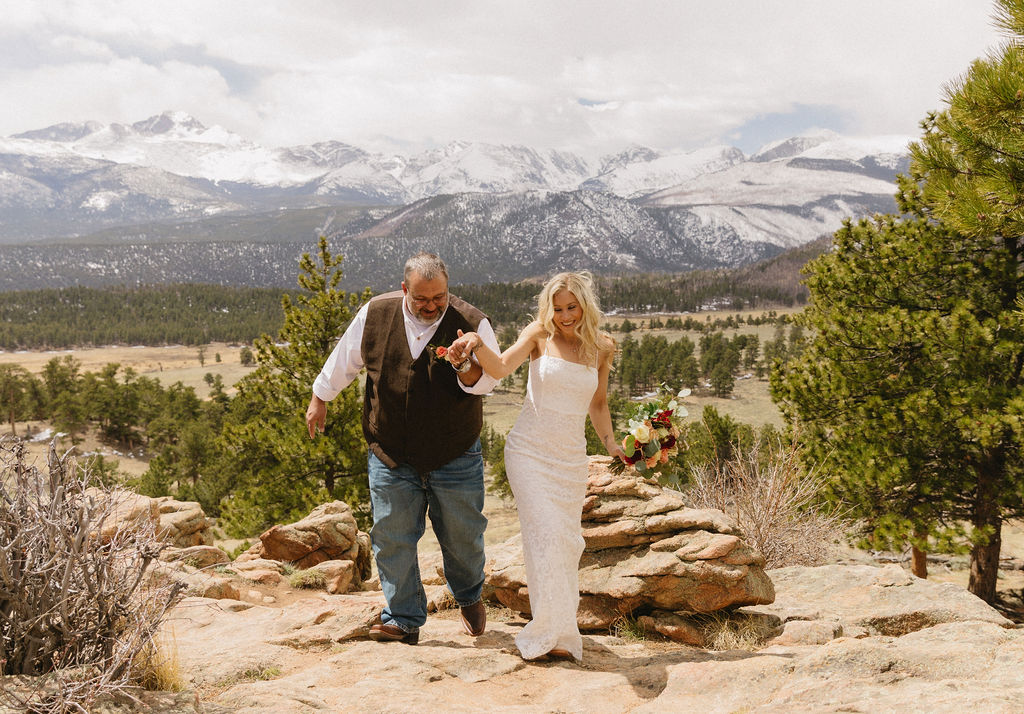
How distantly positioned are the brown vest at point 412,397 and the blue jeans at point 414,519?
0.12 m

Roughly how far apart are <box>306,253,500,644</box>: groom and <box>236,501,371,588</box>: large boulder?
15.0ft

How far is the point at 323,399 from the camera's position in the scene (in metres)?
4.97

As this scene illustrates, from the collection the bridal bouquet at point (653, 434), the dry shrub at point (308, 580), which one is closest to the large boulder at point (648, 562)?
the bridal bouquet at point (653, 434)

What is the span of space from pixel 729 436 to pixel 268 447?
61.0ft

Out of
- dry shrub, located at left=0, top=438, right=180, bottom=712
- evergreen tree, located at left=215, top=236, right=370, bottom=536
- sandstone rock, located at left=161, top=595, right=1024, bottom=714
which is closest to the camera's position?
dry shrub, located at left=0, top=438, right=180, bottom=712

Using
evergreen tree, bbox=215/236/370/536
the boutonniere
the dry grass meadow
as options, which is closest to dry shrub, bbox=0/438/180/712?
the dry grass meadow

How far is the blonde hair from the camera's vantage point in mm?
4699

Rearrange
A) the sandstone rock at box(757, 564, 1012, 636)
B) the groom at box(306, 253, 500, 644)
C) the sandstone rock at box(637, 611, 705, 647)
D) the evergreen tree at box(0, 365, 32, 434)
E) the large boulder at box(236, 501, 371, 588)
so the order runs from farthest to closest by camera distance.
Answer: the evergreen tree at box(0, 365, 32, 434), the large boulder at box(236, 501, 371, 588), the sandstone rock at box(757, 564, 1012, 636), the sandstone rock at box(637, 611, 705, 647), the groom at box(306, 253, 500, 644)

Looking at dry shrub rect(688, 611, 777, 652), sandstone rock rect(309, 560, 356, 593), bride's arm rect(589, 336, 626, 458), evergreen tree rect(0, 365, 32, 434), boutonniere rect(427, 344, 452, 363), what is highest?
boutonniere rect(427, 344, 452, 363)

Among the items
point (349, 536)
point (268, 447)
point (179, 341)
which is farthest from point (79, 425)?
point (179, 341)

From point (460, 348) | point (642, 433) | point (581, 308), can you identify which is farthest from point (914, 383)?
point (460, 348)

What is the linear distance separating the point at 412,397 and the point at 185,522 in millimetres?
8494

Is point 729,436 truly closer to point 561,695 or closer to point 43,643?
point 561,695

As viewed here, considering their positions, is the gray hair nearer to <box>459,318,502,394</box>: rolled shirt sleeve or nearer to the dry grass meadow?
<box>459,318,502,394</box>: rolled shirt sleeve
